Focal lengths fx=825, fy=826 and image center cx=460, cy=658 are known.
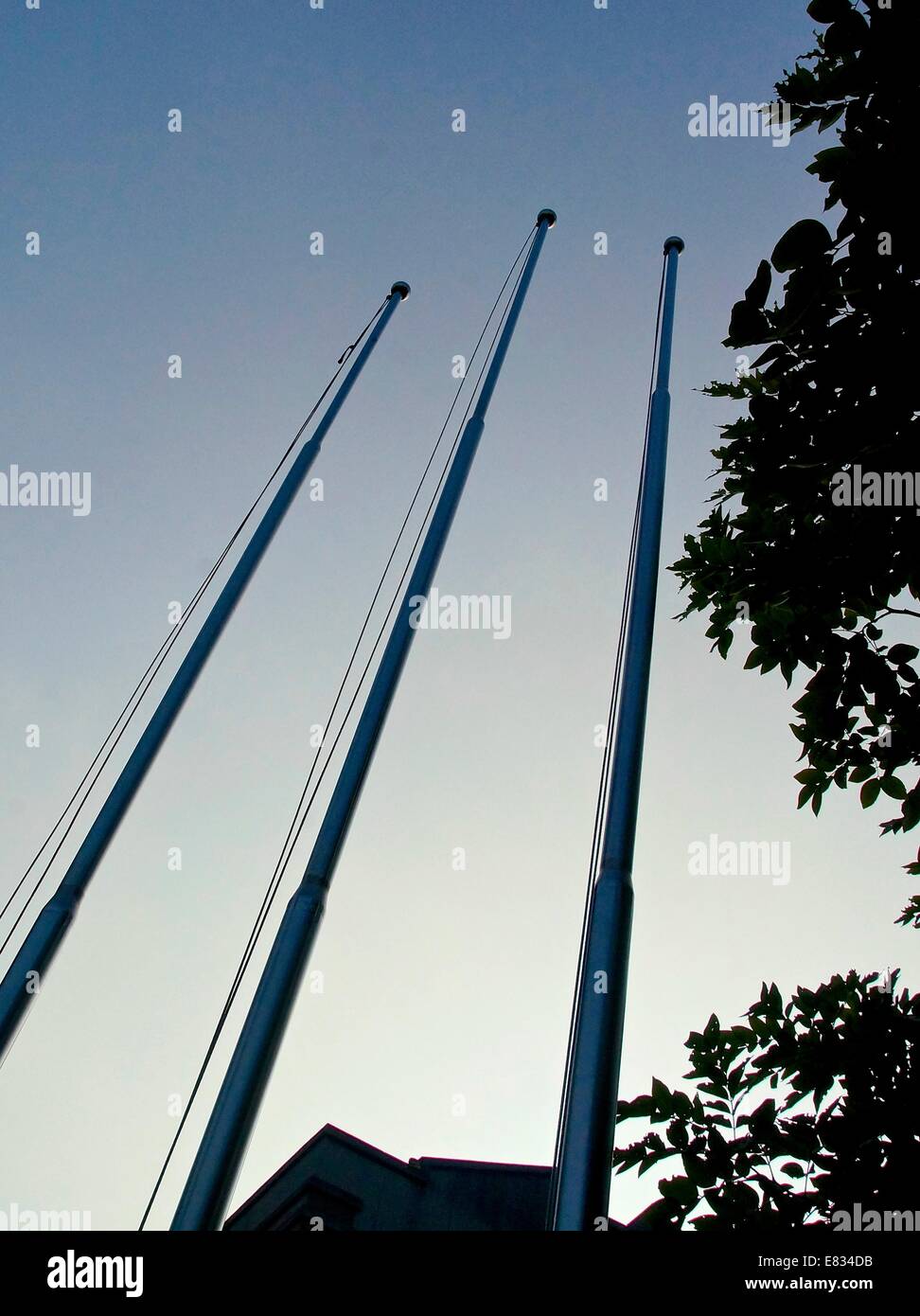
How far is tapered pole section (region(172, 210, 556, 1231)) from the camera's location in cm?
431

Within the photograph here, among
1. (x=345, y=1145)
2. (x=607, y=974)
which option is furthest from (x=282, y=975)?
(x=345, y=1145)

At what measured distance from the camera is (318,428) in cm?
1199

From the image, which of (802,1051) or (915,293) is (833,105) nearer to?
(915,293)

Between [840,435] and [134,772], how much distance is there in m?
7.43

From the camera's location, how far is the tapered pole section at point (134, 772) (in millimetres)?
6750

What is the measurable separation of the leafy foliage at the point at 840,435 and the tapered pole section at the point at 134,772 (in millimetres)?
6050

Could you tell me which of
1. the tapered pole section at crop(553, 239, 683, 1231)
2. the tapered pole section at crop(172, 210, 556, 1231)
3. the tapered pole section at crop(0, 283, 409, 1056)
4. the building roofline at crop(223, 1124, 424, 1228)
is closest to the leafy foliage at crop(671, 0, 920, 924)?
the tapered pole section at crop(553, 239, 683, 1231)

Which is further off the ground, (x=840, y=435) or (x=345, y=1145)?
(x=840, y=435)

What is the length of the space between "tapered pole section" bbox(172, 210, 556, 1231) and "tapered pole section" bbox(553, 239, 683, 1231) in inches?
78.9

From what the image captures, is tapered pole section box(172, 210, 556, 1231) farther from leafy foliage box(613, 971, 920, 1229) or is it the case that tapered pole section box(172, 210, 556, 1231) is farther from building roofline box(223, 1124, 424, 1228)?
building roofline box(223, 1124, 424, 1228)

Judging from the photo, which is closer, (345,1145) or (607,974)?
(607,974)

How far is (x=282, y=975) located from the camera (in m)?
5.22

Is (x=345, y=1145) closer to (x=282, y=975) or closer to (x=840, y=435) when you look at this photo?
(x=282, y=975)
